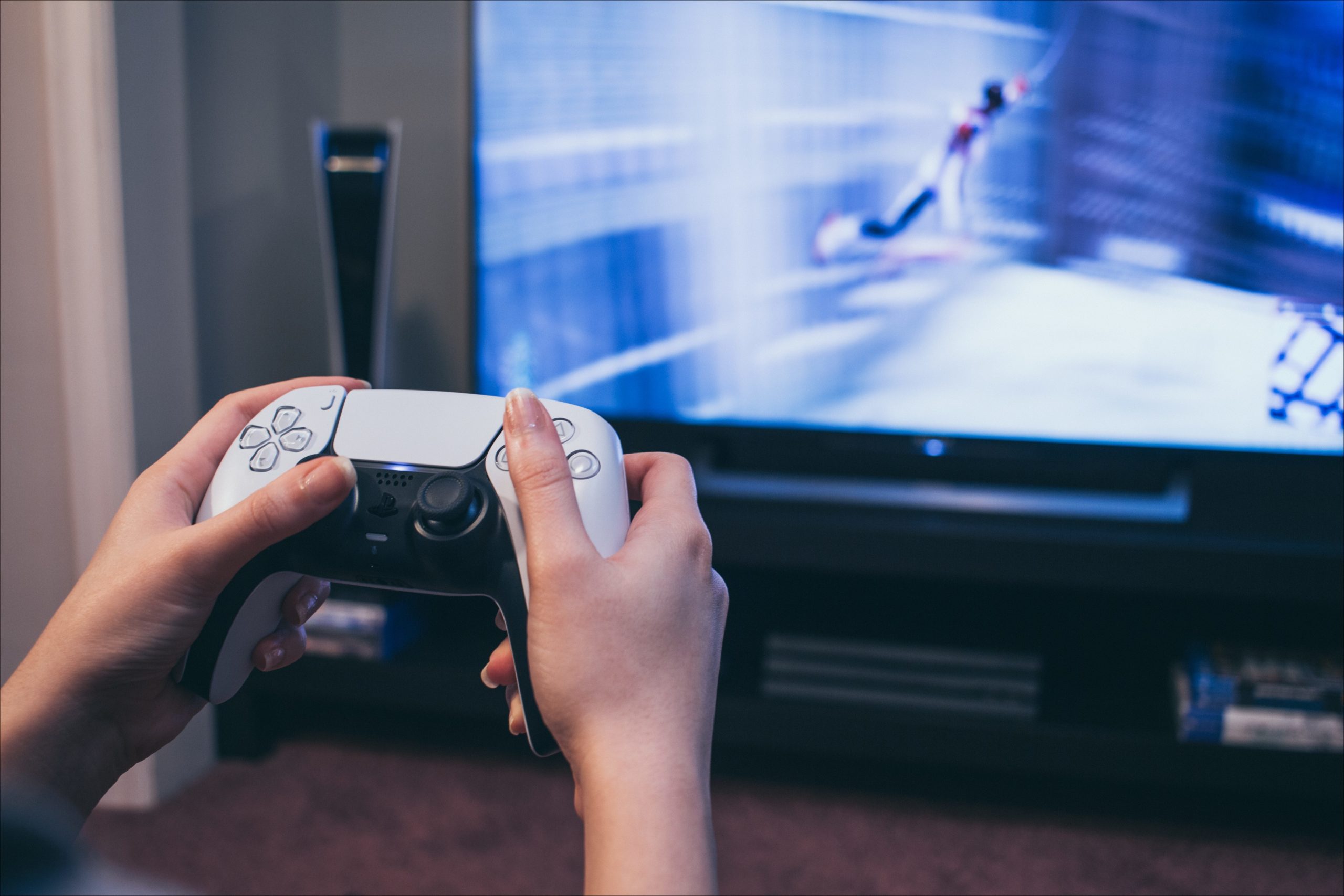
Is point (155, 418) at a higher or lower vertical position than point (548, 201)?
lower

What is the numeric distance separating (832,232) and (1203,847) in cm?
113

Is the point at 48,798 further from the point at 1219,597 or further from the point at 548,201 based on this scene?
the point at 1219,597

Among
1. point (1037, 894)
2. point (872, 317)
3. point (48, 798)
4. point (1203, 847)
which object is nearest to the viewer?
point (48, 798)

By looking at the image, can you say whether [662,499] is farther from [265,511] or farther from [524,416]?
[265,511]

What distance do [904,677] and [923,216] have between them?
0.75 metres

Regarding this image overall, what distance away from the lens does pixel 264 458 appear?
21.9 inches

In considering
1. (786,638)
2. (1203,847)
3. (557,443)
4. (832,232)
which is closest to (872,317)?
(832,232)

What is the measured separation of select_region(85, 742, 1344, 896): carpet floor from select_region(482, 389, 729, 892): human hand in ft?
3.19

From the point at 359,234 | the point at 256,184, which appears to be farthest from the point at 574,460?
the point at 256,184

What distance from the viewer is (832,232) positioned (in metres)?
1.49

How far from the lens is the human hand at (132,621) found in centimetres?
48

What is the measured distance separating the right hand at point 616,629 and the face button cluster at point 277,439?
0.17m

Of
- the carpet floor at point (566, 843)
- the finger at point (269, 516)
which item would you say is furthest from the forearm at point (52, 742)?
the carpet floor at point (566, 843)

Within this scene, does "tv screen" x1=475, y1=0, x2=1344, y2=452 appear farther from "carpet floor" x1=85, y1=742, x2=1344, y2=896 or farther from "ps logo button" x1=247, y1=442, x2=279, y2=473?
"ps logo button" x1=247, y1=442, x2=279, y2=473
